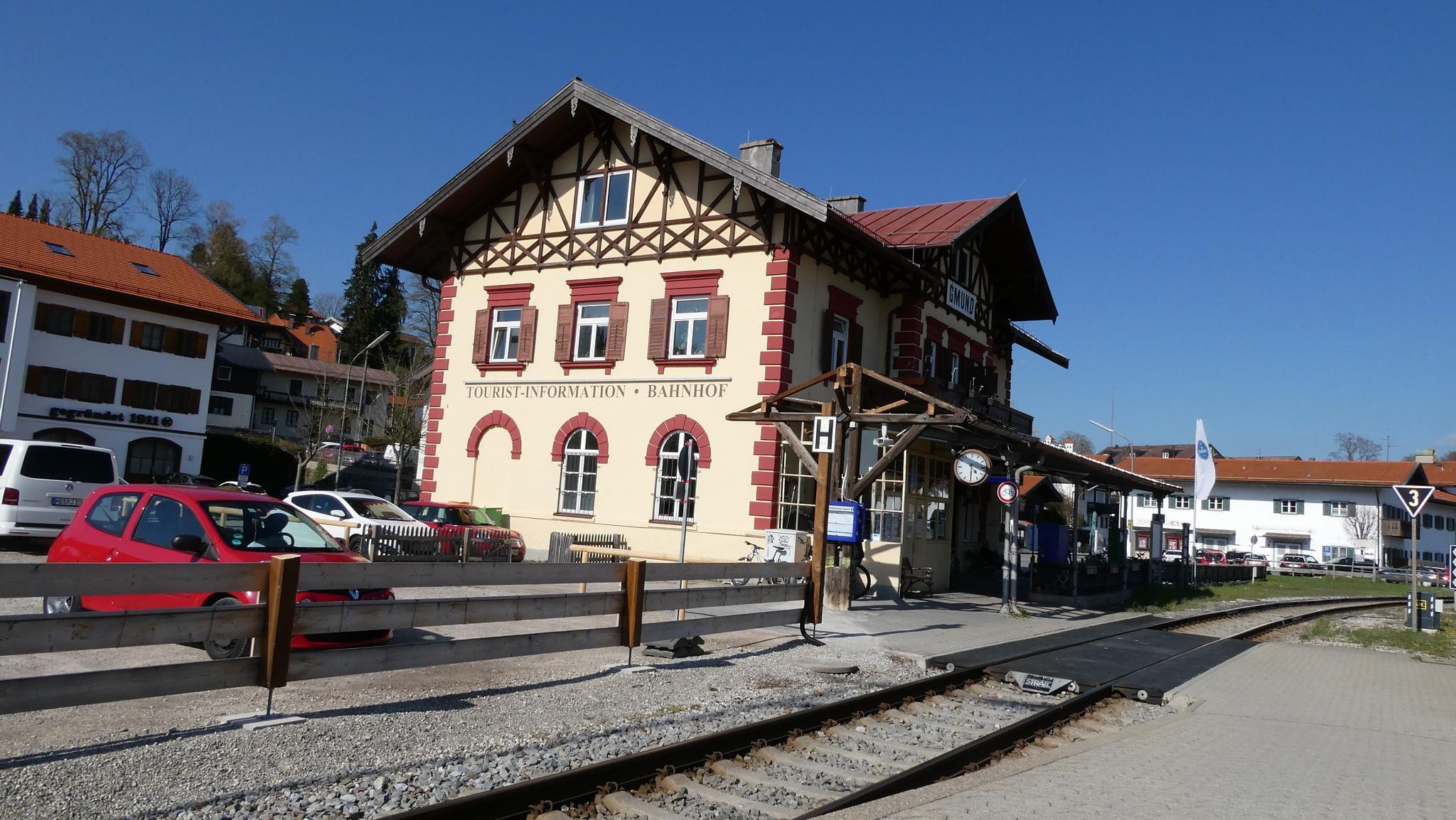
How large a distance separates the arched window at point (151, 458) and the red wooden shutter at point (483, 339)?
62.8 feet

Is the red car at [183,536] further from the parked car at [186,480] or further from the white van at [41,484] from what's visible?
the parked car at [186,480]

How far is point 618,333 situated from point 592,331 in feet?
3.12

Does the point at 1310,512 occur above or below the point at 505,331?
below

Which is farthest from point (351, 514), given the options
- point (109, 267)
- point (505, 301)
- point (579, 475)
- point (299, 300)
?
point (299, 300)

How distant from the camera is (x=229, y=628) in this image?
6.95m

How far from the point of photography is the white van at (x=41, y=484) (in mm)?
16484

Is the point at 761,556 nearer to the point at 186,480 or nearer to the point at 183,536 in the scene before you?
the point at 183,536

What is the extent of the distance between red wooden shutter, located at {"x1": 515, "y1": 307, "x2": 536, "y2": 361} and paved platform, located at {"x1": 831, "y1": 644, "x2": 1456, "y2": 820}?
16161 millimetres

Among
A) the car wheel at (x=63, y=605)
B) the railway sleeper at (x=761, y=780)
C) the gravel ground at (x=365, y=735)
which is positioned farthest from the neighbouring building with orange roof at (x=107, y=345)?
the railway sleeper at (x=761, y=780)

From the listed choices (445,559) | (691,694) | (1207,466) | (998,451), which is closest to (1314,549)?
→ (1207,466)

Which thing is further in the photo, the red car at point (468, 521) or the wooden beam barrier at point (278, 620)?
the red car at point (468, 521)

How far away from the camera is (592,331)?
23484 mm

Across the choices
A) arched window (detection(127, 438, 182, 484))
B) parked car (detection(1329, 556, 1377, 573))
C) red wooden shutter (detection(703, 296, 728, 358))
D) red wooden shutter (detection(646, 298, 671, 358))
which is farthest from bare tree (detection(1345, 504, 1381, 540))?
arched window (detection(127, 438, 182, 484))

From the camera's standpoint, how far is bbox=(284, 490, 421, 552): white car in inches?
728
